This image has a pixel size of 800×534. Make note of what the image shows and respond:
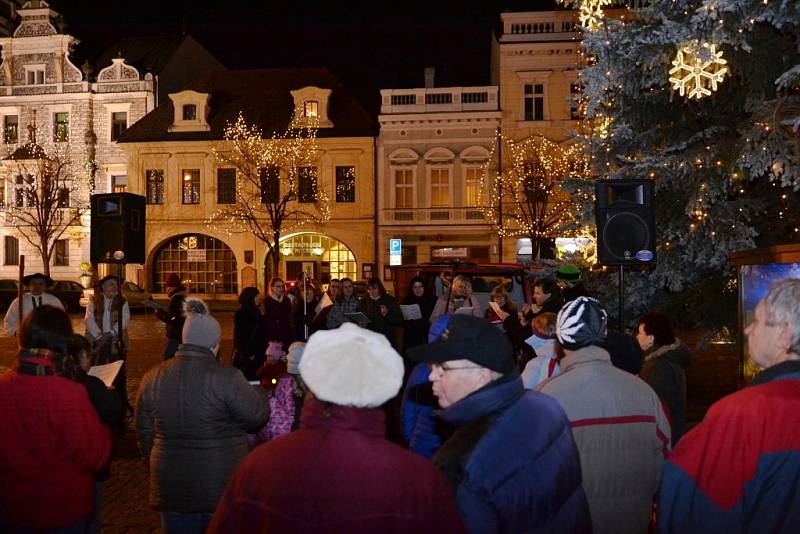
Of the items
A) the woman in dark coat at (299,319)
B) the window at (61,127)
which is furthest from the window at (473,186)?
the woman in dark coat at (299,319)

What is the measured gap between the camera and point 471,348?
2910 mm

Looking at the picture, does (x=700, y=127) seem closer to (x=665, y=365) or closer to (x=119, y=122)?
(x=665, y=365)

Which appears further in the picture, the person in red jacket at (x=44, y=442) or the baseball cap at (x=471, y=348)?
the person in red jacket at (x=44, y=442)

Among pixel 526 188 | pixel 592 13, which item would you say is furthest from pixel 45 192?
pixel 592 13

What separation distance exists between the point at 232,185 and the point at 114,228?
3081 centimetres

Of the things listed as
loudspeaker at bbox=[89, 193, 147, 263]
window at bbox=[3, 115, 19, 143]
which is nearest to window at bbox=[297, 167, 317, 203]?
window at bbox=[3, 115, 19, 143]

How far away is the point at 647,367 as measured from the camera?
19.5 feet

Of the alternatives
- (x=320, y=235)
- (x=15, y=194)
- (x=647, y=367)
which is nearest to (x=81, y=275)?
(x=15, y=194)

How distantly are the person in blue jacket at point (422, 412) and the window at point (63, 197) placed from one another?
41783 mm

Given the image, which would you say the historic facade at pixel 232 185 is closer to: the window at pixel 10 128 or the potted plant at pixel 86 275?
the potted plant at pixel 86 275

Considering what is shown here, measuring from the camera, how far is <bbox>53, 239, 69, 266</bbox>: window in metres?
44.2

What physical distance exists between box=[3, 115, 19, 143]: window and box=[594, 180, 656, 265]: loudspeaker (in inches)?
1665

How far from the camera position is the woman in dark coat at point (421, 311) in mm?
12758

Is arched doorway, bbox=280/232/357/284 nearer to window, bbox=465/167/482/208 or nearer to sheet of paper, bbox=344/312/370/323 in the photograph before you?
window, bbox=465/167/482/208
